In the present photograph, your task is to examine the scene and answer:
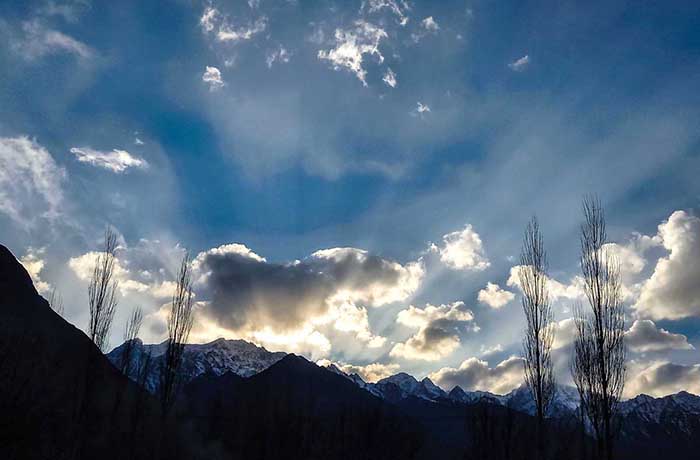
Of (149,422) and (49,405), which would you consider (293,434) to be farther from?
(49,405)

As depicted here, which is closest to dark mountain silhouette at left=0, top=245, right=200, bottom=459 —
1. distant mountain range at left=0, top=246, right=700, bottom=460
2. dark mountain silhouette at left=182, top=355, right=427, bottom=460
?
distant mountain range at left=0, top=246, right=700, bottom=460

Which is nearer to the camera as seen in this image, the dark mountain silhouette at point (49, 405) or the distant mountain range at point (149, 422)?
the dark mountain silhouette at point (49, 405)

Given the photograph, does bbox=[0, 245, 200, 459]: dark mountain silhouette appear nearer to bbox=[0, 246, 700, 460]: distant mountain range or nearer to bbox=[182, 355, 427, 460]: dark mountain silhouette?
bbox=[0, 246, 700, 460]: distant mountain range

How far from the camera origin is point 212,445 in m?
89.4

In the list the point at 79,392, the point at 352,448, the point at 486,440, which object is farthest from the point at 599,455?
the point at 352,448

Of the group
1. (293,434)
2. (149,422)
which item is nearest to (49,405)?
(293,434)

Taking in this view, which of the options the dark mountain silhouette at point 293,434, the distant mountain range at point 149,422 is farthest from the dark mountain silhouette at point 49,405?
the dark mountain silhouette at point 293,434

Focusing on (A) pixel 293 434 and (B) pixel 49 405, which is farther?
(A) pixel 293 434

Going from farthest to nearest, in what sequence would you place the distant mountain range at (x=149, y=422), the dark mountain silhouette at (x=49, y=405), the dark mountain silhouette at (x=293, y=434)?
1. the dark mountain silhouette at (x=293, y=434)
2. the distant mountain range at (x=149, y=422)
3. the dark mountain silhouette at (x=49, y=405)

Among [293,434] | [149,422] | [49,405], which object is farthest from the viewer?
[149,422]

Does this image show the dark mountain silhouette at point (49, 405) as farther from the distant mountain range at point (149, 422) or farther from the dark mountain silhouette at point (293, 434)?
the dark mountain silhouette at point (293, 434)

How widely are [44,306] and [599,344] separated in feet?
396

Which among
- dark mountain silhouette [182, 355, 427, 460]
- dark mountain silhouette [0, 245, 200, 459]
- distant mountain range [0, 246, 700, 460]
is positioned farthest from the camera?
dark mountain silhouette [182, 355, 427, 460]

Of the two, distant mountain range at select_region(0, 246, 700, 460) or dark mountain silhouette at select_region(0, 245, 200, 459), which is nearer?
dark mountain silhouette at select_region(0, 245, 200, 459)
